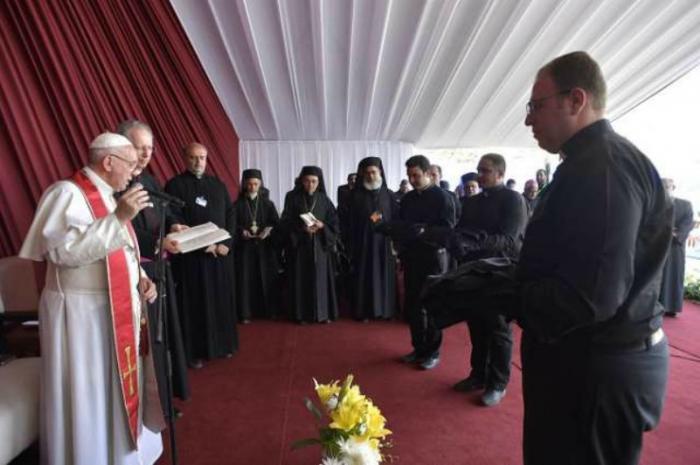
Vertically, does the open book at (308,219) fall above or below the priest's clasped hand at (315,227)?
above

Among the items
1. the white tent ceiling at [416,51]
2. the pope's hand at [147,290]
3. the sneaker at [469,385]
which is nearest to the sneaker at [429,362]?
the sneaker at [469,385]

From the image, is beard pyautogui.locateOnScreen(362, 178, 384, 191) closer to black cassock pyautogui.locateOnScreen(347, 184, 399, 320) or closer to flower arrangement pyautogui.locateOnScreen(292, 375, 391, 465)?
black cassock pyautogui.locateOnScreen(347, 184, 399, 320)

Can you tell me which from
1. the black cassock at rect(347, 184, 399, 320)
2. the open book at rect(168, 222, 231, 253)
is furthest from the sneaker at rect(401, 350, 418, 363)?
the open book at rect(168, 222, 231, 253)

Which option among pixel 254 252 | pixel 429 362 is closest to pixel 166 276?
pixel 429 362

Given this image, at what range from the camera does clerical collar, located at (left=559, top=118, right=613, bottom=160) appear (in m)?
1.02

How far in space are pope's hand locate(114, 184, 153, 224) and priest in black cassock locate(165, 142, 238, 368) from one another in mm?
1706

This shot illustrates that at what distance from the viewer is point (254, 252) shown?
16.1ft

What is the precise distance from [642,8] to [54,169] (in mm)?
5549

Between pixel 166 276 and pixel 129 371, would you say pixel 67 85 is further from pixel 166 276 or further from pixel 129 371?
pixel 129 371

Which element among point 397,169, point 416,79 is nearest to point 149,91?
point 416,79

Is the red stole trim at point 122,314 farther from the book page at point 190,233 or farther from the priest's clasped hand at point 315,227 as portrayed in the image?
the priest's clasped hand at point 315,227

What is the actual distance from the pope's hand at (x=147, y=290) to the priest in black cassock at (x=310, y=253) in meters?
2.50

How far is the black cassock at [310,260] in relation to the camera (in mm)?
4562

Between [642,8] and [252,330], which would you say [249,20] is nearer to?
[252,330]
